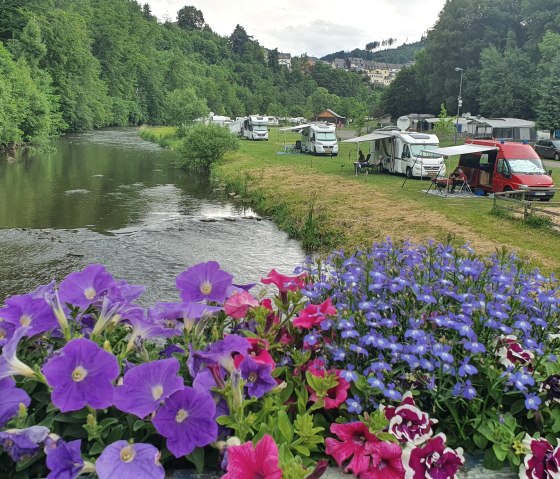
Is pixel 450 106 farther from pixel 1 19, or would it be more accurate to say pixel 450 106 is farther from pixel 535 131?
pixel 1 19

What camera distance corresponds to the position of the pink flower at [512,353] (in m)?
2.16

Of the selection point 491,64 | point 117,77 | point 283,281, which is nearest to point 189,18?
point 117,77

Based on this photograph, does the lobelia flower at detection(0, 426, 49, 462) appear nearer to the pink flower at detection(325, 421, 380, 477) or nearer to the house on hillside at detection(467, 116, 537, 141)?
the pink flower at detection(325, 421, 380, 477)

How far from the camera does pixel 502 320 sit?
2.42 meters

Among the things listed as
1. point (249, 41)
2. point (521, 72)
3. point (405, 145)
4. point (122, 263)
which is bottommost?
point (122, 263)

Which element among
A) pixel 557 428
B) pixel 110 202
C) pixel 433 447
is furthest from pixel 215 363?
pixel 110 202

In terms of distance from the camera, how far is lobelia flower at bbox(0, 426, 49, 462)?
4.91 ft

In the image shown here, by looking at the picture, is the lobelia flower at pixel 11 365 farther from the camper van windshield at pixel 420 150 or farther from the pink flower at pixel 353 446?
the camper van windshield at pixel 420 150

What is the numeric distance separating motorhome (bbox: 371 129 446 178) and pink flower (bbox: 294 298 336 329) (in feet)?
73.0

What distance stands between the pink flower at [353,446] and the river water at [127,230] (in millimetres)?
8773

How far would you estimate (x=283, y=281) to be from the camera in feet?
8.80

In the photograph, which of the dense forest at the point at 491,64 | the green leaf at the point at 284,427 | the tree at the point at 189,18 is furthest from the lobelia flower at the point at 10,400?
the tree at the point at 189,18

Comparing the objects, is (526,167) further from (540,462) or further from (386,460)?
(386,460)

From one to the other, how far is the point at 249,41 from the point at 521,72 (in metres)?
118
